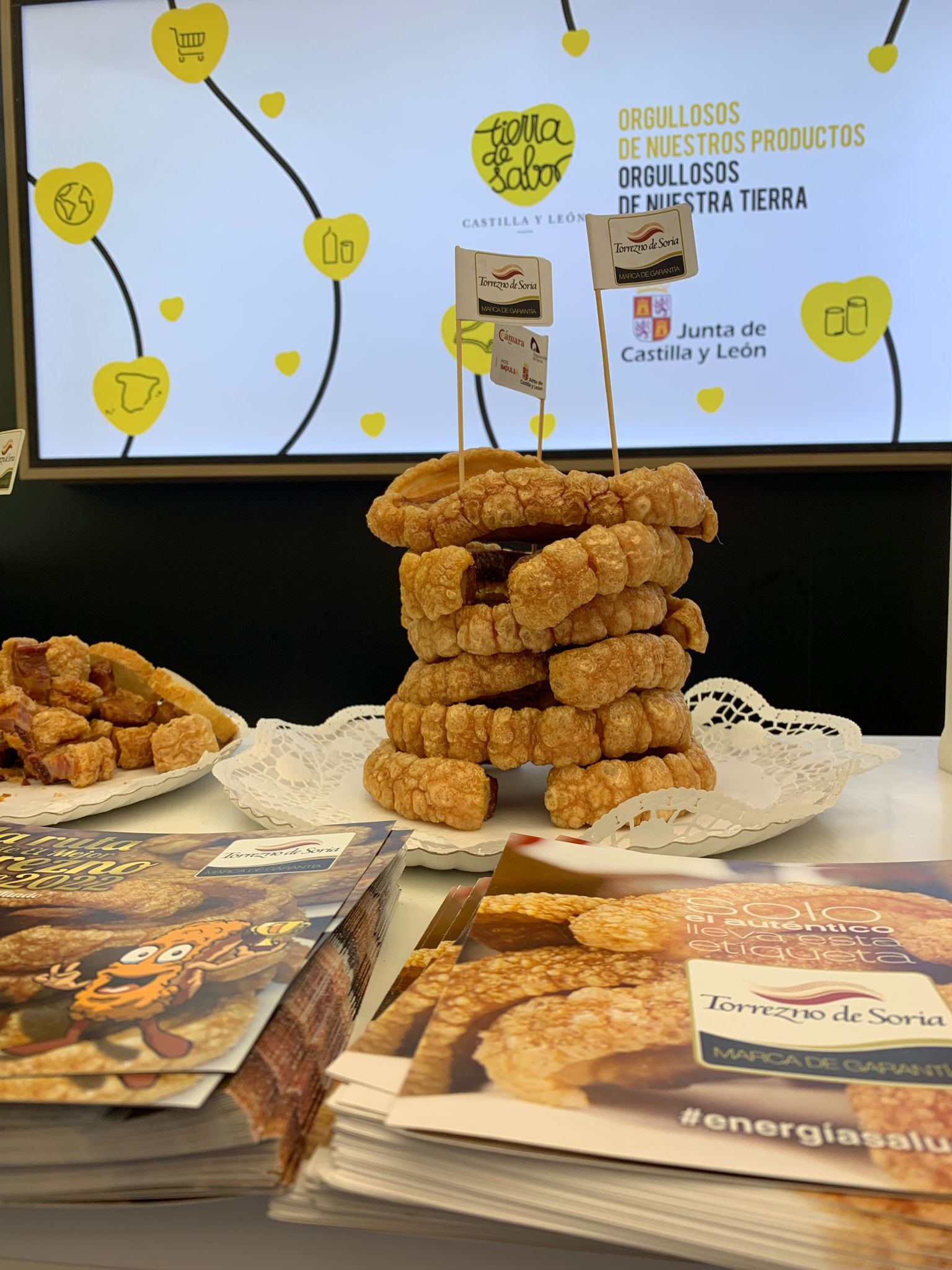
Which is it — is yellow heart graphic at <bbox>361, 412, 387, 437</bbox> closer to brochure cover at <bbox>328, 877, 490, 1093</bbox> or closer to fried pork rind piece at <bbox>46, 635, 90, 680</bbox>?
fried pork rind piece at <bbox>46, 635, 90, 680</bbox>

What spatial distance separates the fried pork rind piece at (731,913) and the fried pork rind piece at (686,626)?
1.81 ft

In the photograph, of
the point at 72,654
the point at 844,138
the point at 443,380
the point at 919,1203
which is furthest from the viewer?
the point at 443,380

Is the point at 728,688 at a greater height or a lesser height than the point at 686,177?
lesser

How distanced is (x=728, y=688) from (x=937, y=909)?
991 mm

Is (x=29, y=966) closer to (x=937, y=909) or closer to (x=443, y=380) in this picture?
(x=937, y=909)

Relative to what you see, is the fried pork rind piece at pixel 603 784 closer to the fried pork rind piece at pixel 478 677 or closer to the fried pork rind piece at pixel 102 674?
the fried pork rind piece at pixel 478 677

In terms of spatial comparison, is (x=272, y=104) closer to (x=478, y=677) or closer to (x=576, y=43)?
(x=576, y=43)

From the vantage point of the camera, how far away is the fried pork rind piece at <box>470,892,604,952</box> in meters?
A: 0.63

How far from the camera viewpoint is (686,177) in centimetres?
249

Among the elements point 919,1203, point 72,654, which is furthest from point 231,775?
point 919,1203

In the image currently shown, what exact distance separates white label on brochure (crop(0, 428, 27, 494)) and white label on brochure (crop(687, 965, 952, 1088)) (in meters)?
1.16

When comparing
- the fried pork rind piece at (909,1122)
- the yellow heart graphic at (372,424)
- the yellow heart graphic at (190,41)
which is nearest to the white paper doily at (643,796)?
the fried pork rind piece at (909,1122)

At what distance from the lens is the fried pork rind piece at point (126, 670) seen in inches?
57.6

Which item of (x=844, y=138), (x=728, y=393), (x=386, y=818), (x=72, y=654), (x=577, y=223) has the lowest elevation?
(x=386, y=818)
